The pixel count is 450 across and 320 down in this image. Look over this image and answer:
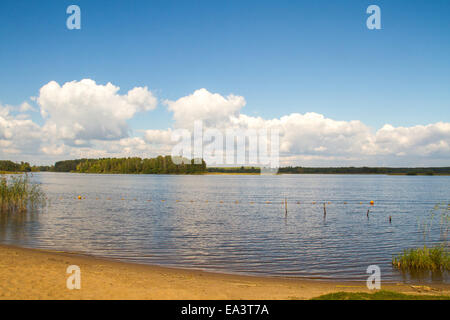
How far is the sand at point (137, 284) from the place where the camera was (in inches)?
445

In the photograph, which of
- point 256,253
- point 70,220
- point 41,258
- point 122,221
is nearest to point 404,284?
point 256,253

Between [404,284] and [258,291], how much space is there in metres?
7.00

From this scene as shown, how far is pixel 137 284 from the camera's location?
13.0m

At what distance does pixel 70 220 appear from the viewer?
34.5m

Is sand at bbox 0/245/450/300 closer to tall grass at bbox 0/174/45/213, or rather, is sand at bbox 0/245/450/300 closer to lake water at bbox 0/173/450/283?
lake water at bbox 0/173/450/283

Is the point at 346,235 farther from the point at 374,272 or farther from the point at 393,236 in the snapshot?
the point at 374,272

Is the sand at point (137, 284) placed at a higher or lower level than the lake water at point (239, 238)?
higher
